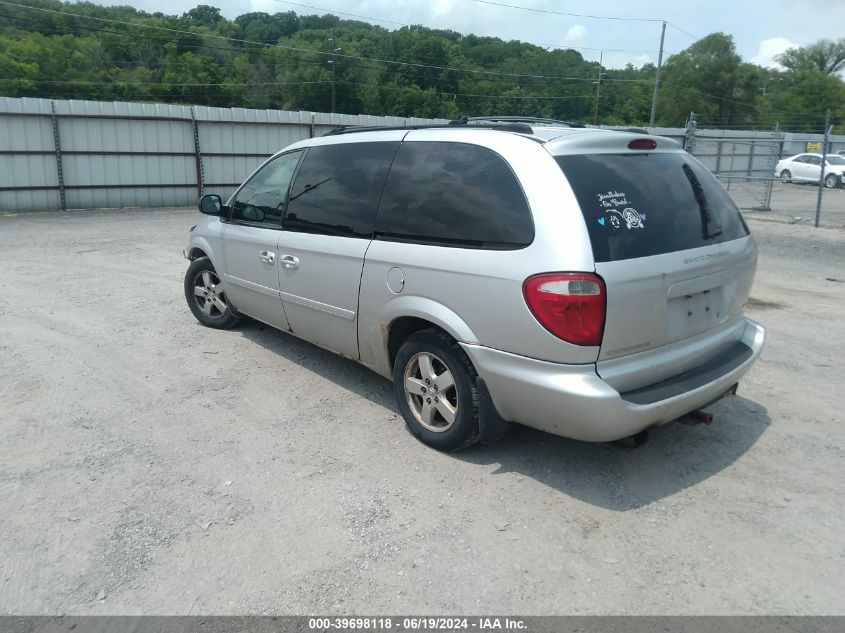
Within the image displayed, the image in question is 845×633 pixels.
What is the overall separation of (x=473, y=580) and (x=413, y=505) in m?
0.66

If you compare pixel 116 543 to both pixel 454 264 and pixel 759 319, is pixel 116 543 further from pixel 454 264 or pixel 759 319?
pixel 759 319

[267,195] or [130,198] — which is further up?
[267,195]

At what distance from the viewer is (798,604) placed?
2754 millimetres

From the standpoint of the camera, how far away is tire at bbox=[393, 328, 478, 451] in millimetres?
3760

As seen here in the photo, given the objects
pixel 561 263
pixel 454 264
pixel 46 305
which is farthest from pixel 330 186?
pixel 46 305

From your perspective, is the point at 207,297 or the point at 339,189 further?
the point at 207,297

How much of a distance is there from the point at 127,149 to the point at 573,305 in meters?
16.8

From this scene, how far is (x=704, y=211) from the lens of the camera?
391 centimetres

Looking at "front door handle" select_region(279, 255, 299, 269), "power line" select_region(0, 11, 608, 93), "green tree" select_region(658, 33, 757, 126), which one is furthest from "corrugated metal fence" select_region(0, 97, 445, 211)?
"green tree" select_region(658, 33, 757, 126)

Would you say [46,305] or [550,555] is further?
[46,305]

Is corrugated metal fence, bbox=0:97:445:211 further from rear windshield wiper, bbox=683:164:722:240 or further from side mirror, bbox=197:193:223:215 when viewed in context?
rear windshield wiper, bbox=683:164:722:240

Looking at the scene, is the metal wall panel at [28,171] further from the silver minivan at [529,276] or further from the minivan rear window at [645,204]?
the minivan rear window at [645,204]

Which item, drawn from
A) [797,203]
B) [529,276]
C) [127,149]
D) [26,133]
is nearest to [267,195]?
[529,276]

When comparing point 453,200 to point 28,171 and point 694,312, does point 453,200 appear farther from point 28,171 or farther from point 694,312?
point 28,171
